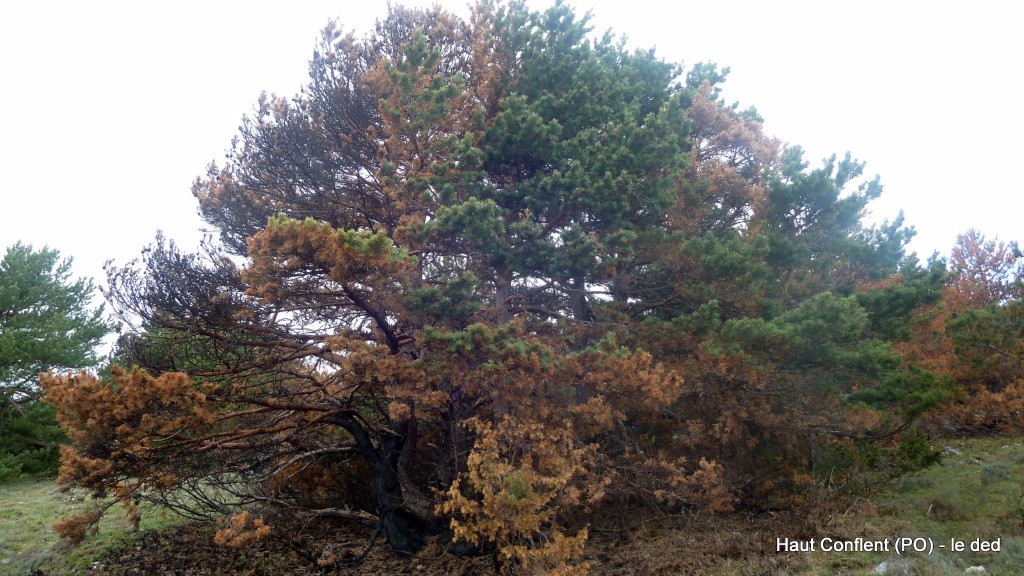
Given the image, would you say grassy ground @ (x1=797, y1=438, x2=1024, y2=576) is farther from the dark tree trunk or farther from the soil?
the dark tree trunk

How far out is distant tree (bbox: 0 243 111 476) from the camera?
61.3ft

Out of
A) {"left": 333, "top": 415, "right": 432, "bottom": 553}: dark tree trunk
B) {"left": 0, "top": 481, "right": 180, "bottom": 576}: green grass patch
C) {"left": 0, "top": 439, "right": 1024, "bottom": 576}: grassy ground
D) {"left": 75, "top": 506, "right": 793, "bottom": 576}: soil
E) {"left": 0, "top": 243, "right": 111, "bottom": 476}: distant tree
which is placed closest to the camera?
{"left": 0, "top": 439, "right": 1024, "bottom": 576}: grassy ground

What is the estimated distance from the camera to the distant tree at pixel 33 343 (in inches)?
736

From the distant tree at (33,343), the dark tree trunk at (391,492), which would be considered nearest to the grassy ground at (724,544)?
the dark tree trunk at (391,492)

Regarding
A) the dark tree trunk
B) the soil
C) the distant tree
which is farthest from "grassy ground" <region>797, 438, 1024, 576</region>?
the distant tree

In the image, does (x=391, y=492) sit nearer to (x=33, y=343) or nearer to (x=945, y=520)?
(x=945, y=520)

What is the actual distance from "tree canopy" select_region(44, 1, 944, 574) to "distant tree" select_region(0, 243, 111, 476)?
13.8 metres

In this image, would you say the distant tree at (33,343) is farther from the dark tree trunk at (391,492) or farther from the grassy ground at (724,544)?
the dark tree trunk at (391,492)

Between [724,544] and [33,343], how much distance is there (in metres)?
23.0

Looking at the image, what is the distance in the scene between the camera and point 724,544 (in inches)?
339

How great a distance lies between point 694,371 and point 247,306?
784 cm

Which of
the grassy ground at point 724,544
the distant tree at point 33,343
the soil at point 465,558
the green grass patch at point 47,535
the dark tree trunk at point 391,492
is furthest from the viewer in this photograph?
the distant tree at point 33,343

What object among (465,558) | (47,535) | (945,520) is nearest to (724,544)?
(945,520)

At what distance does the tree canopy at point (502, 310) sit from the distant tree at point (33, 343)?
13.8 metres
